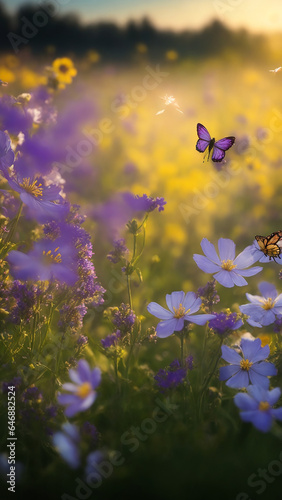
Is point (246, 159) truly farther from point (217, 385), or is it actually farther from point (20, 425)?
point (20, 425)

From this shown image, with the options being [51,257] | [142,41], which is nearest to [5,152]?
[51,257]

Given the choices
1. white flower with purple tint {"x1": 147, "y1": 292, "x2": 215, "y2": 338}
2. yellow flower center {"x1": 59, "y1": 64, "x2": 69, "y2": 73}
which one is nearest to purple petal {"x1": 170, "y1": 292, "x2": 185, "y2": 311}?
white flower with purple tint {"x1": 147, "y1": 292, "x2": 215, "y2": 338}

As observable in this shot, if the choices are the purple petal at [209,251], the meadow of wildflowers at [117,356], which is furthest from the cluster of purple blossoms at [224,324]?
the purple petal at [209,251]

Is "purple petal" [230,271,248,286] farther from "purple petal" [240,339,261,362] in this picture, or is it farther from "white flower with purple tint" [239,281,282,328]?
"purple petal" [240,339,261,362]

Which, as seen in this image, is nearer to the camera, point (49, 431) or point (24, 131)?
point (49, 431)

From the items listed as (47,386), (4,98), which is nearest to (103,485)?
(47,386)

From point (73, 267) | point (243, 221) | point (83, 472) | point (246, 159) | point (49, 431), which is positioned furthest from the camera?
point (246, 159)
